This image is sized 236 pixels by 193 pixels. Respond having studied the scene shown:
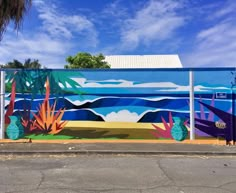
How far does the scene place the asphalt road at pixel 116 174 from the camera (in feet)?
22.5

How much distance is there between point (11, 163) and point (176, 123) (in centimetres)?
564

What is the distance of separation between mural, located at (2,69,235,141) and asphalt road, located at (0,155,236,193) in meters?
2.15

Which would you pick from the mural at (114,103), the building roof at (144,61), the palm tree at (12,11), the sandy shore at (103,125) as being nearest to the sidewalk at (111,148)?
the mural at (114,103)

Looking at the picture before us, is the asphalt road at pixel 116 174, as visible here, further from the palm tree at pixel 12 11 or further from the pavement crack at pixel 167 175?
the palm tree at pixel 12 11

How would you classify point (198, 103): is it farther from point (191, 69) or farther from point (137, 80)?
point (137, 80)

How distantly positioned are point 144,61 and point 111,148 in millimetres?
35082

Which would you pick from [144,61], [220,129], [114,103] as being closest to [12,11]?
[114,103]

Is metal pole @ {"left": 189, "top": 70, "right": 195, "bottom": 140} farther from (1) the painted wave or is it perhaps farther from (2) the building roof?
(2) the building roof

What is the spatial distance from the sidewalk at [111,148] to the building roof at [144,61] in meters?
31.5

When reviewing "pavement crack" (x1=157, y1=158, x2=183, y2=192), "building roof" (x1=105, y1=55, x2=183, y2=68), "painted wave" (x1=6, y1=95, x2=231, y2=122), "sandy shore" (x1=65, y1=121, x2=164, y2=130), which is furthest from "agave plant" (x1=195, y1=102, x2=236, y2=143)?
"building roof" (x1=105, y1=55, x2=183, y2=68)

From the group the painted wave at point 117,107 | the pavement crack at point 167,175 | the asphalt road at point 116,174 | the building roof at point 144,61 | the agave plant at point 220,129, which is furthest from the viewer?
the building roof at point 144,61

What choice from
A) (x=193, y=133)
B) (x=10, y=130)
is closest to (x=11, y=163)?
(x=10, y=130)

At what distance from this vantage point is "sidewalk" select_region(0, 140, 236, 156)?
10.8m

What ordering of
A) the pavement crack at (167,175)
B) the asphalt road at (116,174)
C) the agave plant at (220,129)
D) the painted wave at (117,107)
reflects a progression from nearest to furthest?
the asphalt road at (116,174), the pavement crack at (167,175), the agave plant at (220,129), the painted wave at (117,107)
